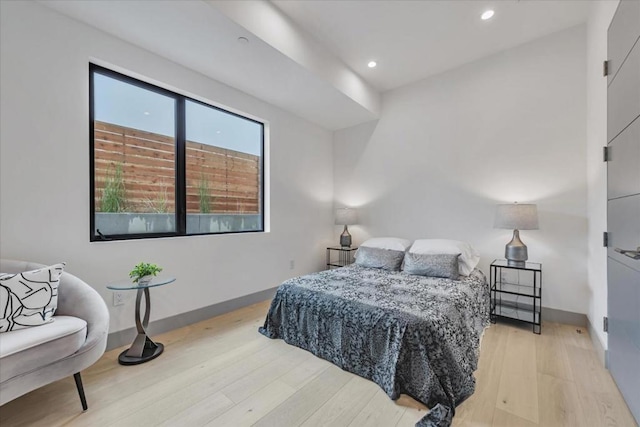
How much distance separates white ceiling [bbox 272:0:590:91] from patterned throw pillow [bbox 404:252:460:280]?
7.61ft

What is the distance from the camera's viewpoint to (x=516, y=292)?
2912 mm

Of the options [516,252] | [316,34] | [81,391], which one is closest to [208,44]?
[316,34]

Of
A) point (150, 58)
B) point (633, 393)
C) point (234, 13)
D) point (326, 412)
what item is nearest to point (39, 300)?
point (326, 412)

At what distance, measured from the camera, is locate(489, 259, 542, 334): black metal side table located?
8.99 ft

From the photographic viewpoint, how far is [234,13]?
211 centimetres

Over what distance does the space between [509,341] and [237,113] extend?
3.75 m

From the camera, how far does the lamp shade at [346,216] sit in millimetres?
4109

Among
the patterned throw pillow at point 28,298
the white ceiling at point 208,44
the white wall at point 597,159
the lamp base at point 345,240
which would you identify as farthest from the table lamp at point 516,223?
the patterned throw pillow at point 28,298

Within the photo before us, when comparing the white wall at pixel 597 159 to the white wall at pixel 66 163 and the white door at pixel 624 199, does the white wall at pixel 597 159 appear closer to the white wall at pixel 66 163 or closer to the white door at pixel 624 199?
the white door at pixel 624 199

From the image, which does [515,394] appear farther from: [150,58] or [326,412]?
[150,58]

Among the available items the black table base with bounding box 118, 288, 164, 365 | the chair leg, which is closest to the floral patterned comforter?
the black table base with bounding box 118, 288, 164, 365

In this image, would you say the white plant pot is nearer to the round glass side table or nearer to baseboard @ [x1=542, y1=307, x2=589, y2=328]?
the round glass side table

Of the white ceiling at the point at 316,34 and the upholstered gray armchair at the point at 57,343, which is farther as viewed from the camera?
the white ceiling at the point at 316,34

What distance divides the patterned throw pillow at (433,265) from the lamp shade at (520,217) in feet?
1.90
